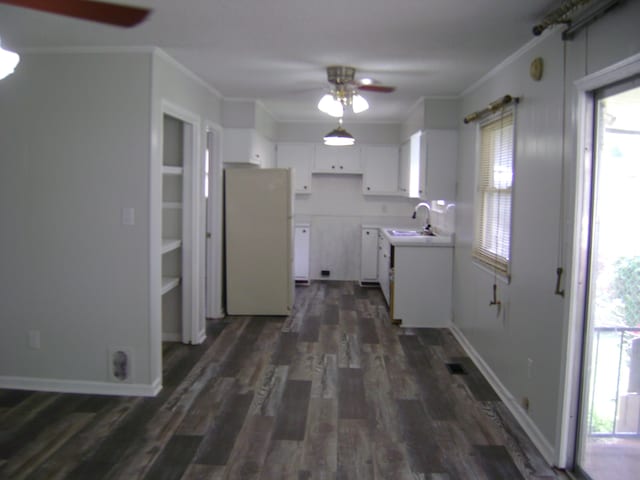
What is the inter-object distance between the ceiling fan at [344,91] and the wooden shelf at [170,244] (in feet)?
5.50

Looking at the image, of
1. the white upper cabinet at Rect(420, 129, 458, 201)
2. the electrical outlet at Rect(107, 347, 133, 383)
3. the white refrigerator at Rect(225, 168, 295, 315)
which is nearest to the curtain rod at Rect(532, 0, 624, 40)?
the white upper cabinet at Rect(420, 129, 458, 201)

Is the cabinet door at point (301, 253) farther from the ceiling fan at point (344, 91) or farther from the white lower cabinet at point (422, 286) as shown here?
the ceiling fan at point (344, 91)

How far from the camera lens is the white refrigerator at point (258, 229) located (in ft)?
19.3

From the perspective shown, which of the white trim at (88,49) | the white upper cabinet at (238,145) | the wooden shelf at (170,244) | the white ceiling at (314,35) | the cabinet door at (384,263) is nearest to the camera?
the white ceiling at (314,35)

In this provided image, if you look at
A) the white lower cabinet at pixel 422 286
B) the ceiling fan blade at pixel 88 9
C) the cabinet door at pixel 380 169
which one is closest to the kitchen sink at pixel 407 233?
the white lower cabinet at pixel 422 286

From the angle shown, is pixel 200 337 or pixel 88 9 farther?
pixel 200 337

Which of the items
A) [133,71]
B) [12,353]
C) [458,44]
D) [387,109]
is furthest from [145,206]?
[387,109]

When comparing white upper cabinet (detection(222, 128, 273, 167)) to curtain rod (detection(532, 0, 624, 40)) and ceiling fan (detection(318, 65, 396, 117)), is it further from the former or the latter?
curtain rod (detection(532, 0, 624, 40))

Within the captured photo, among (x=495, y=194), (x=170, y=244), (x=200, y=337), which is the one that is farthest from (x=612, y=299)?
(x=200, y=337)

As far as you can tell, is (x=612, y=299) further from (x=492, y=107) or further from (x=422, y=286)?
(x=422, y=286)

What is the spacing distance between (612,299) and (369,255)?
5.23m

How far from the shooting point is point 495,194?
4258mm

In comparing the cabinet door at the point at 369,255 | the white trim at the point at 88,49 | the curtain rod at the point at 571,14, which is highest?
the white trim at the point at 88,49

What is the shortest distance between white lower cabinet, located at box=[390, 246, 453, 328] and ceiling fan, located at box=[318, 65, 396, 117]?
1.75 metres
